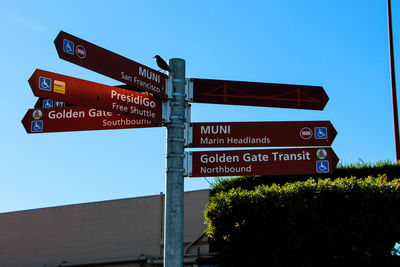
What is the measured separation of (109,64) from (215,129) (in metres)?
1.64

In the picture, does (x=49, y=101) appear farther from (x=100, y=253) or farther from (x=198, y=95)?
(x=100, y=253)

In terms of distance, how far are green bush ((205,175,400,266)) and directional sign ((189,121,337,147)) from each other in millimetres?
2105

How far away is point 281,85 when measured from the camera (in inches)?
285

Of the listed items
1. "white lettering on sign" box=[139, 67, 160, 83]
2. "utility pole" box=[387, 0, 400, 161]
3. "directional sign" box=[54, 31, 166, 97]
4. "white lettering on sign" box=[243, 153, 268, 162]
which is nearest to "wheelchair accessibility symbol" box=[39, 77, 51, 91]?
"directional sign" box=[54, 31, 166, 97]

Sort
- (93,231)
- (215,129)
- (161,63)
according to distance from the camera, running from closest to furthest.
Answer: (161,63), (215,129), (93,231)

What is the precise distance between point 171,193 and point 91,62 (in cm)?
178

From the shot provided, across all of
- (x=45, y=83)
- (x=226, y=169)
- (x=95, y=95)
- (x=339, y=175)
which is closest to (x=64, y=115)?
(x=95, y=95)

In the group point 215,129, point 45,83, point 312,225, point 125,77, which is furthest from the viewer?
point 312,225

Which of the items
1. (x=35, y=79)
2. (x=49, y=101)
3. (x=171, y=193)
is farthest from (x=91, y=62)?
(x=171, y=193)

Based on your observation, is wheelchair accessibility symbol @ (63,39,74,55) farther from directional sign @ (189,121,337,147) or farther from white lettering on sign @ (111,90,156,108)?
directional sign @ (189,121,337,147)

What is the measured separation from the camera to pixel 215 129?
7012 millimetres

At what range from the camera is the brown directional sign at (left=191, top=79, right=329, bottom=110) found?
7.09 meters

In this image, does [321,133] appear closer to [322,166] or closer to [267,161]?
[322,166]

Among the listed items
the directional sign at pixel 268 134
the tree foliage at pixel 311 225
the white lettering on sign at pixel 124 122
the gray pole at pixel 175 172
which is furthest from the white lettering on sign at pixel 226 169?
the tree foliage at pixel 311 225
